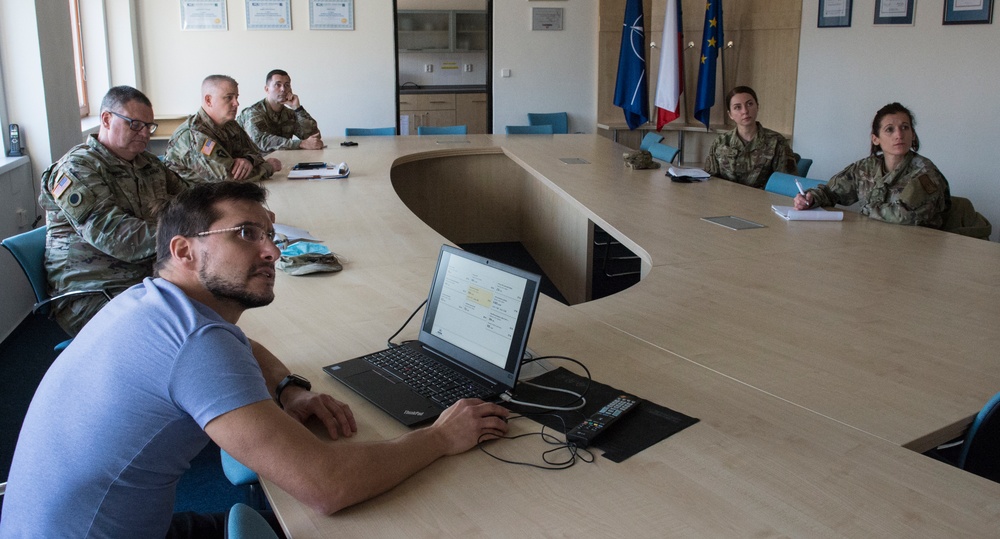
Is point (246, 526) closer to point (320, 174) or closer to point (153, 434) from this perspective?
point (153, 434)

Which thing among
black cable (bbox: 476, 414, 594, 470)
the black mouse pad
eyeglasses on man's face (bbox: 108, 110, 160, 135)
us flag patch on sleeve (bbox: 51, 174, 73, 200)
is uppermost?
eyeglasses on man's face (bbox: 108, 110, 160, 135)

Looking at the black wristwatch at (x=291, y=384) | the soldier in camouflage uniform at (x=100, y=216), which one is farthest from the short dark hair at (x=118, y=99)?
the black wristwatch at (x=291, y=384)

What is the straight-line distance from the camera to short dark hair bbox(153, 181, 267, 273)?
1565mm

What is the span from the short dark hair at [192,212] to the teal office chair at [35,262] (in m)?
1.40

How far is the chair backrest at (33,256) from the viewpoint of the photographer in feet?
9.00

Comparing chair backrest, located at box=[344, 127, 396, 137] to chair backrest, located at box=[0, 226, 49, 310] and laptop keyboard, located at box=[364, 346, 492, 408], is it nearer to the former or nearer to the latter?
chair backrest, located at box=[0, 226, 49, 310]

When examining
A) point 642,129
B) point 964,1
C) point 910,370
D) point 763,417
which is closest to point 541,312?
point 763,417

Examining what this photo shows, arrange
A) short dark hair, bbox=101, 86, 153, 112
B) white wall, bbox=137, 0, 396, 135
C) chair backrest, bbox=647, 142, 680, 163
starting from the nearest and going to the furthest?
short dark hair, bbox=101, 86, 153, 112 < chair backrest, bbox=647, 142, 680, 163 < white wall, bbox=137, 0, 396, 135

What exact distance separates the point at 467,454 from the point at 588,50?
7.85 m

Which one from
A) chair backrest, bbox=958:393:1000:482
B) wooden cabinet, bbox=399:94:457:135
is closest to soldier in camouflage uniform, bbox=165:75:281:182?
chair backrest, bbox=958:393:1000:482

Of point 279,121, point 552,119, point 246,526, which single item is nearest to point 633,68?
point 552,119

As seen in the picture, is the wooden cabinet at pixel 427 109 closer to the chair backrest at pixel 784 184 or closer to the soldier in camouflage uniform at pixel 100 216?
the chair backrest at pixel 784 184

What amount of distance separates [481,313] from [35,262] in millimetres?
1854

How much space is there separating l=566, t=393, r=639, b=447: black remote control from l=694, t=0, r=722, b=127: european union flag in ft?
21.7
